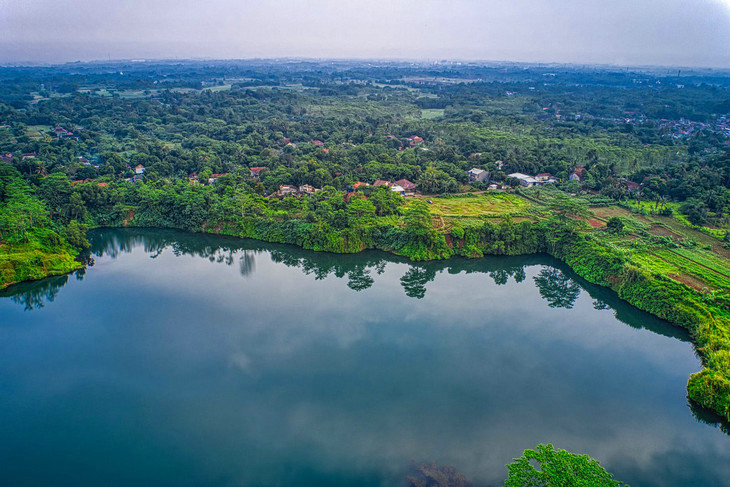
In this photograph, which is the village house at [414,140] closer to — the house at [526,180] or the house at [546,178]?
the house at [526,180]

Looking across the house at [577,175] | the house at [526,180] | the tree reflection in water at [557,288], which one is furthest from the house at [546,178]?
the tree reflection in water at [557,288]

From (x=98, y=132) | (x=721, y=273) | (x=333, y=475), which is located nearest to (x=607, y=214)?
(x=721, y=273)

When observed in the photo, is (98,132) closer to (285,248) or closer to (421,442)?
(285,248)

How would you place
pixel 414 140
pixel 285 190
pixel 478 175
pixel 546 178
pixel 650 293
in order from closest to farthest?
1. pixel 650 293
2. pixel 285 190
3. pixel 478 175
4. pixel 546 178
5. pixel 414 140

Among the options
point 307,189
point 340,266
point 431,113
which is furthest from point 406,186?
point 431,113

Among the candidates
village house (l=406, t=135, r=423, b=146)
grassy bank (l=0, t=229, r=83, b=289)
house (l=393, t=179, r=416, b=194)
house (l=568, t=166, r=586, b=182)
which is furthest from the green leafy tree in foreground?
village house (l=406, t=135, r=423, b=146)

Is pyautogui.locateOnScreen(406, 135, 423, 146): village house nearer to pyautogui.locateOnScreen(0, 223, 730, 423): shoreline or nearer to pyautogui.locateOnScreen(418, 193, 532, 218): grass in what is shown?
pyautogui.locateOnScreen(418, 193, 532, 218): grass

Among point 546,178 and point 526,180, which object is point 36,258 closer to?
point 526,180
